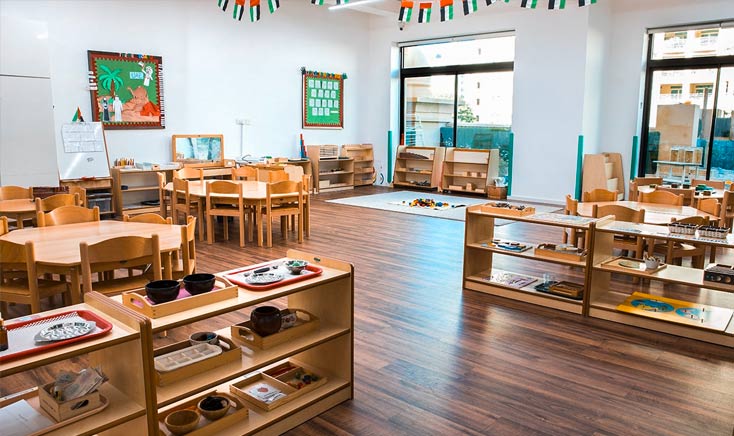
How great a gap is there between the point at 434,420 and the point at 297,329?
2.57 ft

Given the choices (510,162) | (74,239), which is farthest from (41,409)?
(510,162)

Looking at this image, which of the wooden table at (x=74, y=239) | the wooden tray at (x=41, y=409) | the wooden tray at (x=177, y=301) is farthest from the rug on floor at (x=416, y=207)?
the wooden tray at (x=41, y=409)

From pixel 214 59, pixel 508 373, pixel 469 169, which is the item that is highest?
pixel 214 59

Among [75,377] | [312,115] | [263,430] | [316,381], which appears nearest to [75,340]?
[75,377]

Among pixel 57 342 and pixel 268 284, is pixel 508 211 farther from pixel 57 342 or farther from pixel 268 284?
pixel 57 342

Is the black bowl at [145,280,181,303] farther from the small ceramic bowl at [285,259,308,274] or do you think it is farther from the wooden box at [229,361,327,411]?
the wooden box at [229,361,327,411]

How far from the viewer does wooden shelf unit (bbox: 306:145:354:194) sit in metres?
11.0

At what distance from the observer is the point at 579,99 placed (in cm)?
918

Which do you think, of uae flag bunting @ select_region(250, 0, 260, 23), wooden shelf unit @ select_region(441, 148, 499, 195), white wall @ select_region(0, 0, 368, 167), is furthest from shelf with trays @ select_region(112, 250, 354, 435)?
wooden shelf unit @ select_region(441, 148, 499, 195)

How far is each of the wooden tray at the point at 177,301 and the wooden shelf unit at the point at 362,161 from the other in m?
9.56

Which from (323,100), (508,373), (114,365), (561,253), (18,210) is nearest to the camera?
(114,365)

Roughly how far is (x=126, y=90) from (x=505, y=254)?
6.41 m

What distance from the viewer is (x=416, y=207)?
9.13 m

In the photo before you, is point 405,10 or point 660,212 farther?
point 405,10
